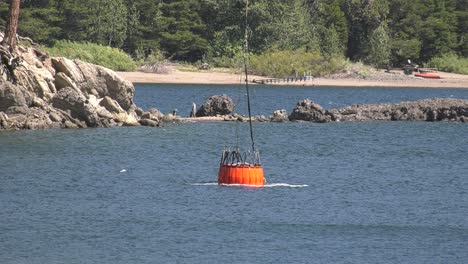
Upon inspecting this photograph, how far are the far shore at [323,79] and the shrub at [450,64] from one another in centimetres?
136

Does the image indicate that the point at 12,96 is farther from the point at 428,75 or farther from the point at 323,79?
the point at 428,75

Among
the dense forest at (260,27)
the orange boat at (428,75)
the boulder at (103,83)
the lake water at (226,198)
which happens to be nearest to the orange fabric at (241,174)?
the lake water at (226,198)

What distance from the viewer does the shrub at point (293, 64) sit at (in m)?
138

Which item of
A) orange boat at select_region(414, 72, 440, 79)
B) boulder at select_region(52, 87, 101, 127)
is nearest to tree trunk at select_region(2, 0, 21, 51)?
boulder at select_region(52, 87, 101, 127)

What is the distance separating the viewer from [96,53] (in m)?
126

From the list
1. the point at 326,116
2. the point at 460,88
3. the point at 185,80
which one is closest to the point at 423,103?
the point at 326,116

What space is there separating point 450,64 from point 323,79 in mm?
19140

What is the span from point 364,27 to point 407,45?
Answer: 5.61 m

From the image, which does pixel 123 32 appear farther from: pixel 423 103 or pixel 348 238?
pixel 348 238

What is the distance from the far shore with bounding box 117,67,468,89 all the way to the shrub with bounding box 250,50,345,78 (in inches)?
42.0

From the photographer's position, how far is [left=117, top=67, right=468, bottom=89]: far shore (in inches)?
5118

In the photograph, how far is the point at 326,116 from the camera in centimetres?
7669

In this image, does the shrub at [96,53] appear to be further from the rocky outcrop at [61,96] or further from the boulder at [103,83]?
the rocky outcrop at [61,96]

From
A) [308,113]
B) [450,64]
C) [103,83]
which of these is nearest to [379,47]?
[450,64]
